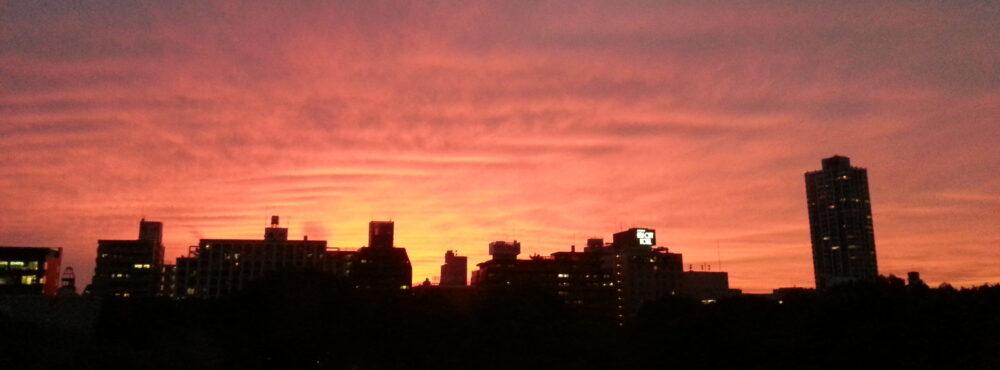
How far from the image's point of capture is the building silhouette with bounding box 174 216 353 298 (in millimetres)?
158250

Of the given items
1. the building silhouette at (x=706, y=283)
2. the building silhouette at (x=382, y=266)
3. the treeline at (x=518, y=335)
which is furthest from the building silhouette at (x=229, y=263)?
the treeline at (x=518, y=335)

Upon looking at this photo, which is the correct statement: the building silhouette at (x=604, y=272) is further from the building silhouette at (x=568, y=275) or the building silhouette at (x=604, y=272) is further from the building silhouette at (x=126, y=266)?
the building silhouette at (x=126, y=266)

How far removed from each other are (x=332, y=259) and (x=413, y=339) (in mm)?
130547

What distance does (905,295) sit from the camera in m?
48.0

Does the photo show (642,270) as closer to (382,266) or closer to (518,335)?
(382,266)

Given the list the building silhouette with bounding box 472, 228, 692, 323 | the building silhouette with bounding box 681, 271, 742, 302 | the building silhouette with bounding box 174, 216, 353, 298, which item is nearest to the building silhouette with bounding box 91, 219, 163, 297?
the building silhouette with bounding box 174, 216, 353, 298

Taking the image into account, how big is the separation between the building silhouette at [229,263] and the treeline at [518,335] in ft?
337

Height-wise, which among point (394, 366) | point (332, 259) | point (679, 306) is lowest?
point (394, 366)

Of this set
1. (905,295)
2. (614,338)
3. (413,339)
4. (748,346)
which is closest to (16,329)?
(413,339)

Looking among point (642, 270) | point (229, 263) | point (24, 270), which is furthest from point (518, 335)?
point (642, 270)

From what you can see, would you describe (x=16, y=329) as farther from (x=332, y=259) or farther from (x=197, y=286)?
(x=332, y=259)

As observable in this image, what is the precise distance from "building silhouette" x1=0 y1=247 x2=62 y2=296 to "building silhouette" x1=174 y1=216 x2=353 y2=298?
57.9 m

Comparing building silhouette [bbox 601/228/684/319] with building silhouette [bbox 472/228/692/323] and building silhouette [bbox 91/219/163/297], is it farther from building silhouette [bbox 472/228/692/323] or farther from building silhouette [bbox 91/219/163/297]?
building silhouette [bbox 91/219/163/297]

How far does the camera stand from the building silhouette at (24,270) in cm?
9575
